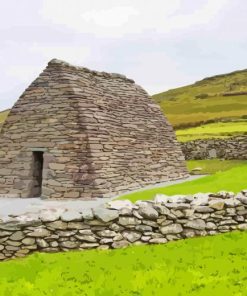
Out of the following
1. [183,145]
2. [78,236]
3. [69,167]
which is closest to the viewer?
[78,236]

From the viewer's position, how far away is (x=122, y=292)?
8.93 m

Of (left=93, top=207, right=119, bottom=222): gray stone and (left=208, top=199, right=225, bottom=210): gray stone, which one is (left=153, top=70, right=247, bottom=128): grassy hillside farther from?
(left=93, top=207, right=119, bottom=222): gray stone

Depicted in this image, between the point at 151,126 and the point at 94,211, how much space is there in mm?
14865

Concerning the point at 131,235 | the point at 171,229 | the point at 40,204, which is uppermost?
the point at 171,229

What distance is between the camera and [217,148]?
142 ft

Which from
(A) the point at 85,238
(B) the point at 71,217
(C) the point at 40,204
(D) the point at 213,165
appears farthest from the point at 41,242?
(D) the point at 213,165

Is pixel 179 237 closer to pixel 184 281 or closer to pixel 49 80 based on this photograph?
pixel 184 281

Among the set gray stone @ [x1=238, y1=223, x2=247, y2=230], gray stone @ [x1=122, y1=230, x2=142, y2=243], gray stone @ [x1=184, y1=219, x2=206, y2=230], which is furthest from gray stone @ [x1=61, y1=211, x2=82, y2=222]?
gray stone @ [x1=238, y1=223, x2=247, y2=230]

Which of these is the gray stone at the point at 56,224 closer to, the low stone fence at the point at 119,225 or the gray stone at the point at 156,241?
the low stone fence at the point at 119,225

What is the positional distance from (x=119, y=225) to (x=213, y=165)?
2680 centimetres

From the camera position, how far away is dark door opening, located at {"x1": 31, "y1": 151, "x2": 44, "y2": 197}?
22.5 m

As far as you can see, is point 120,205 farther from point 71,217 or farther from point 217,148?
point 217,148

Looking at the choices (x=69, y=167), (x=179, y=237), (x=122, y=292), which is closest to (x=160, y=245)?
(x=179, y=237)

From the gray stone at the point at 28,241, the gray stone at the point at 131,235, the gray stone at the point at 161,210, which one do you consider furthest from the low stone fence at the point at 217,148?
the gray stone at the point at 28,241
